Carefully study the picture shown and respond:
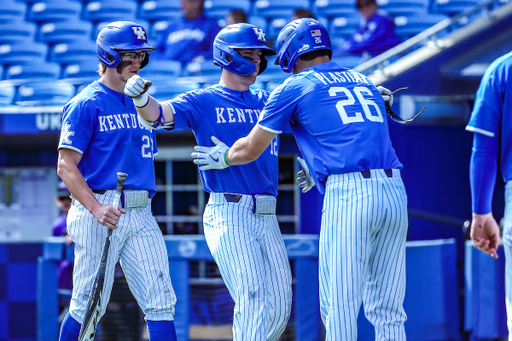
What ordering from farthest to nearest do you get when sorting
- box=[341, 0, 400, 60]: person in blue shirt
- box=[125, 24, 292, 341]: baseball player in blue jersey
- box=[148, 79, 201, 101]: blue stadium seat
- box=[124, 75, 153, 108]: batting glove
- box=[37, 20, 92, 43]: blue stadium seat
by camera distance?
box=[37, 20, 92, 43]: blue stadium seat, box=[341, 0, 400, 60]: person in blue shirt, box=[148, 79, 201, 101]: blue stadium seat, box=[125, 24, 292, 341]: baseball player in blue jersey, box=[124, 75, 153, 108]: batting glove

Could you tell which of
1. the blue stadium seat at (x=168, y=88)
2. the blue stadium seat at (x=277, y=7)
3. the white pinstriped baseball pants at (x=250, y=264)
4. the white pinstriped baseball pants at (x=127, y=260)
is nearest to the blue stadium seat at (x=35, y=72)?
the blue stadium seat at (x=168, y=88)

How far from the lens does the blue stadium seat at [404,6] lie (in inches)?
355

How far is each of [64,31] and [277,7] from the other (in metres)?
2.91

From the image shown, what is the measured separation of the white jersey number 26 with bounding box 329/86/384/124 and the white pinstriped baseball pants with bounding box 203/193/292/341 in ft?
2.29

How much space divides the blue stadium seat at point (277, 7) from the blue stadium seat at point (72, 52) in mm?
2233

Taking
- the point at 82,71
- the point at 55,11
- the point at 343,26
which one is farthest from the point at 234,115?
the point at 55,11

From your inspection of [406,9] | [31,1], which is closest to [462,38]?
[406,9]

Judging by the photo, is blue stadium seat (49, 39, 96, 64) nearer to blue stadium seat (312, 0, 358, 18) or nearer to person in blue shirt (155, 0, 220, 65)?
person in blue shirt (155, 0, 220, 65)

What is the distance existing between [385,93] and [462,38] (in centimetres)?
374

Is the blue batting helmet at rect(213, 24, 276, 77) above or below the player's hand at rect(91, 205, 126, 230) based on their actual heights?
above

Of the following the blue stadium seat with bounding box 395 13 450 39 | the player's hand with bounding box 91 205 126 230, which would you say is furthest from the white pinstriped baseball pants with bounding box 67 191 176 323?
the blue stadium seat with bounding box 395 13 450 39

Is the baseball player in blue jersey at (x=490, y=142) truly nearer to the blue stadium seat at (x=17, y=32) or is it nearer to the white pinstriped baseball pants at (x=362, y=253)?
the white pinstriped baseball pants at (x=362, y=253)

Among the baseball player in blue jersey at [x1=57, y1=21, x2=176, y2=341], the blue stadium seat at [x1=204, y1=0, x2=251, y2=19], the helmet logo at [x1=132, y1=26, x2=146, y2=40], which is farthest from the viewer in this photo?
the blue stadium seat at [x1=204, y1=0, x2=251, y2=19]

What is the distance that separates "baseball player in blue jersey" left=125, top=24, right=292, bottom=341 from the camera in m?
3.32
